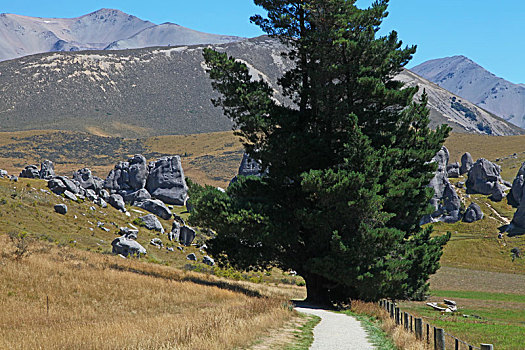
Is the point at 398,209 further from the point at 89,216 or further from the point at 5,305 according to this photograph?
the point at 89,216

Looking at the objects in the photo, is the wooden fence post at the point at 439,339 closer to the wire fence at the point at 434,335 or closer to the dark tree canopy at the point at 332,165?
the wire fence at the point at 434,335

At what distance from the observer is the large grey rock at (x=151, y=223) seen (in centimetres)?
8006

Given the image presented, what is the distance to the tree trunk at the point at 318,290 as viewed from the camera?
2891 cm

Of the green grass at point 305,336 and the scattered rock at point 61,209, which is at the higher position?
the green grass at point 305,336

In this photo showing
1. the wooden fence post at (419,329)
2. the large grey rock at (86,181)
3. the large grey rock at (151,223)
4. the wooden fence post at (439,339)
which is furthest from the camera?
the large grey rock at (86,181)

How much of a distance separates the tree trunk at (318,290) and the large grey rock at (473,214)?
91.2 meters

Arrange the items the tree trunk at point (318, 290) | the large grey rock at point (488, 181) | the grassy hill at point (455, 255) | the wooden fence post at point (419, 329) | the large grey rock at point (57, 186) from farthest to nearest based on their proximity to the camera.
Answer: the large grey rock at point (488, 181) → the large grey rock at point (57, 186) → the grassy hill at point (455, 255) → the tree trunk at point (318, 290) → the wooden fence post at point (419, 329)

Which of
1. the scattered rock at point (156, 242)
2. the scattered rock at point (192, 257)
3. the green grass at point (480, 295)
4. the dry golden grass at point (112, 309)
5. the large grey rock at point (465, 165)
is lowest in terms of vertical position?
the scattered rock at point (192, 257)

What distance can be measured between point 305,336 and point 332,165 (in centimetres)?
1384

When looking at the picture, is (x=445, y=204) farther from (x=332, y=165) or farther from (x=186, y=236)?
(x=332, y=165)

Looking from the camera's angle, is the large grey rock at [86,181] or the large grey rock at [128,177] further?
the large grey rock at [128,177]

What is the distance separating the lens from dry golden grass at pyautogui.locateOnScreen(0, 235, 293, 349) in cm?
1165

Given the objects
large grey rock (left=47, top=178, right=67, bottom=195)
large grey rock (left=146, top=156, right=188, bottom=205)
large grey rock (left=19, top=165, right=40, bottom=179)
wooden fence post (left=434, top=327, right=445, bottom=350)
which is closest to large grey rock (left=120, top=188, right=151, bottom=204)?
large grey rock (left=146, top=156, right=188, bottom=205)

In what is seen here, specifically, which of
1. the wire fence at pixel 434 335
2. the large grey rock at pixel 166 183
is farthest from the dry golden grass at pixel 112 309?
the large grey rock at pixel 166 183
